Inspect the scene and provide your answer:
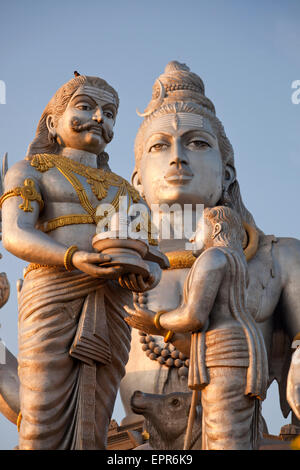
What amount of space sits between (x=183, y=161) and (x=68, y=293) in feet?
8.72

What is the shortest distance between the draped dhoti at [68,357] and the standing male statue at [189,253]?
1996 millimetres

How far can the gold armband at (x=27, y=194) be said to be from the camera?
612 cm

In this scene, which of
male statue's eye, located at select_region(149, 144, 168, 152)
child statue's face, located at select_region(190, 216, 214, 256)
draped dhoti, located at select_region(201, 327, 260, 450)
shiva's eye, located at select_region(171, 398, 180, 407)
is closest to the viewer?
draped dhoti, located at select_region(201, 327, 260, 450)

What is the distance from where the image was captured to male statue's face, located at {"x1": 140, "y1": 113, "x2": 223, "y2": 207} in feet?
27.8

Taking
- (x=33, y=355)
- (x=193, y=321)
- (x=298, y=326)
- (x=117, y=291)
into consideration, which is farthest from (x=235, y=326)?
(x=298, y=326)

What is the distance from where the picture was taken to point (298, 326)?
833cm

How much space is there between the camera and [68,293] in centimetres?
602

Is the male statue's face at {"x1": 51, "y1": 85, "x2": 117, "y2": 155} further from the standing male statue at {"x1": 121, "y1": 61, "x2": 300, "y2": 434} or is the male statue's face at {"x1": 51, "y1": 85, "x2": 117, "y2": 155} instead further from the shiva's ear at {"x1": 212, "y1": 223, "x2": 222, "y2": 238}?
the standing male statue at {"x1": 121, "y1": 61, "x2": 300, "y2": 434}

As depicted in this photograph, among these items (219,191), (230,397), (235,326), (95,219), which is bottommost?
(230,397)

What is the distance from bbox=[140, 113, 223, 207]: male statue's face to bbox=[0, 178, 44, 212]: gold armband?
2373 millimetres

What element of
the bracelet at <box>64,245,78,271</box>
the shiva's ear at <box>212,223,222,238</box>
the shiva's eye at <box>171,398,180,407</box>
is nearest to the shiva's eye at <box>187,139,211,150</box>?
the shiva's ear at <box>212,223,222,238</box>

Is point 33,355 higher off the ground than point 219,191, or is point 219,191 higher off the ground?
point 219,191

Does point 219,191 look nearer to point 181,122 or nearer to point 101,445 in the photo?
point 181,122

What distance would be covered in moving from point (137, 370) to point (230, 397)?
8.34 feet
